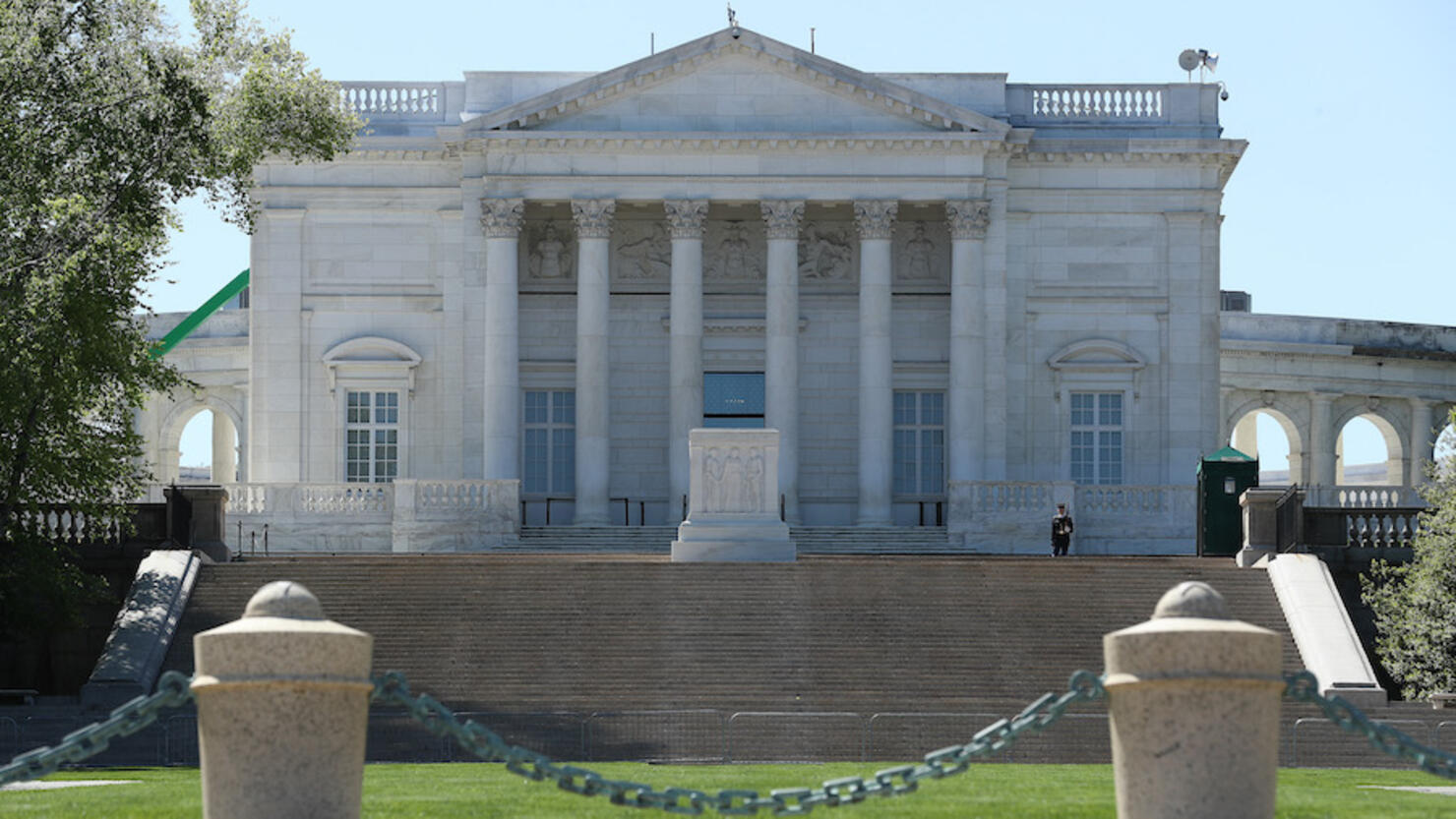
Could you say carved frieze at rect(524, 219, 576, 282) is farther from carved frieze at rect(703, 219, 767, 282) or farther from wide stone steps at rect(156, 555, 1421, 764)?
wide stone steps at rect(156, 555, 1421, 764)

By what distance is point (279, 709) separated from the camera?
1515 centimetres

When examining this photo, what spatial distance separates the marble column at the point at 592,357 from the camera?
210 ft

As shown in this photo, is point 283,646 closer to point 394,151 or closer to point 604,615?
point 604,615

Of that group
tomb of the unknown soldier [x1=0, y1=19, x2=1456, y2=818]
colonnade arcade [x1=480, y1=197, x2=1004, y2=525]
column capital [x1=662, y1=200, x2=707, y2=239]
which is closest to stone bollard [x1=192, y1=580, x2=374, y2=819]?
tomb of the unknown soldier [x1=0, y1=19, x2=1456, y2=818]

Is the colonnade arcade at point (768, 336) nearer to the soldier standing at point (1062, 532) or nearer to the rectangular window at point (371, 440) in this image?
the rectangular window at point (371, 440)

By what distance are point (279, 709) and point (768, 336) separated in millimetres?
49826

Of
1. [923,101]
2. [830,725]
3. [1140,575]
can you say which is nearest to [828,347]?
[923,101]

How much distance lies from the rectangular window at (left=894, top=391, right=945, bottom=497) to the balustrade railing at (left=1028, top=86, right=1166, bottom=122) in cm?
860

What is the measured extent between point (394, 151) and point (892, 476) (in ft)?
52.0

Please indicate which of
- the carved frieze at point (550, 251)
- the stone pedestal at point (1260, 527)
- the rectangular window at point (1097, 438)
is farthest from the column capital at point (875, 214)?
the stone pedestal at point (1260, 527)

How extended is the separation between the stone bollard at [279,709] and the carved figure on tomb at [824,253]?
172ft

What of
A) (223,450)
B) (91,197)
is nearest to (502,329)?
(91,197)

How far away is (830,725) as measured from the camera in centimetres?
3425

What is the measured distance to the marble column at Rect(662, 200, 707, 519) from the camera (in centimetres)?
6438
